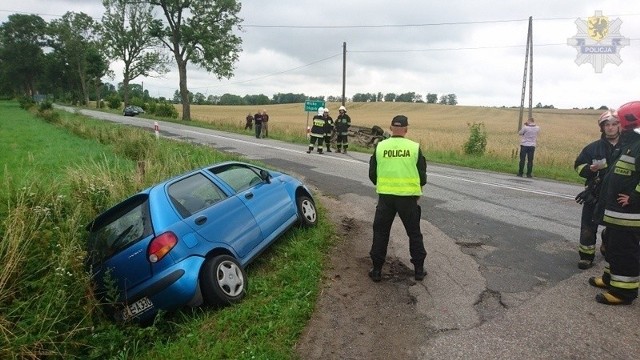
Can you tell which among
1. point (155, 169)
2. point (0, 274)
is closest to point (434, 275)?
point (0, 274)

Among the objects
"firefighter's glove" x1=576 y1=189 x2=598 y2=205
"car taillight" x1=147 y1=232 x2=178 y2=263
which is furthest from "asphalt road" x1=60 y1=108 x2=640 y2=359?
"car taillight" x1=147 y1=232 x2=178 y2=263

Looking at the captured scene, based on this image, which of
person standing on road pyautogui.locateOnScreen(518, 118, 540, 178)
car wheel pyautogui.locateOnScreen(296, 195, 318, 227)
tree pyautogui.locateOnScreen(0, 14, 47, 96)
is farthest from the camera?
tree pyautogui.locateOnScreen(0, 14, 47, 96)

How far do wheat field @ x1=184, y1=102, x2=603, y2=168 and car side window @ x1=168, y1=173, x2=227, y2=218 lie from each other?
14.9 m

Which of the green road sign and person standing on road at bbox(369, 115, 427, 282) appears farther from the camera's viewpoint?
the green road sign

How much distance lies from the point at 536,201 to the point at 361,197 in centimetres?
336

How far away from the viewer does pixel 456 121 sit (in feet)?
202

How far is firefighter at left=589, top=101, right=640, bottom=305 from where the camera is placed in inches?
153

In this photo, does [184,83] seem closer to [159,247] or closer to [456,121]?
[159,247]

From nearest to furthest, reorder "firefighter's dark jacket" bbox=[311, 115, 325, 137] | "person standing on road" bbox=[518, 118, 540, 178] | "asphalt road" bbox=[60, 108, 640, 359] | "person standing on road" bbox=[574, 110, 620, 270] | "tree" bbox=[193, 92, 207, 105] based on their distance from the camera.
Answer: "asphalt road" bbox=[60, 108, 640, 359] < "person standing on road" bbox=[574, 110, 620, 270] < "person standing on road" bbox=[518, 118, 540, 178] < "firefighter's dark jacket" bbox=[311, 115, 325, 137] < "tree" bbox=[193, 92, 207, 105]

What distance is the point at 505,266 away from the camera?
16.1 feet

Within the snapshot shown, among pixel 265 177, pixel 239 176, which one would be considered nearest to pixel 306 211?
pixel 265 177

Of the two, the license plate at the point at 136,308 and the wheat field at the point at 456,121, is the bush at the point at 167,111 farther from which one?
the license plate at the point at 136,308

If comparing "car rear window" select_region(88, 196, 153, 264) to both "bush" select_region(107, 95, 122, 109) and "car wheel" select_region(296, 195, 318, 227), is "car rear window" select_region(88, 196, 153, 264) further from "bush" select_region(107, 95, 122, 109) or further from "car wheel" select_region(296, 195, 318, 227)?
"bush" select_region(107, 95, 122, 109)

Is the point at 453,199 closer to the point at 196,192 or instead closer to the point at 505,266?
the point at 505,266
